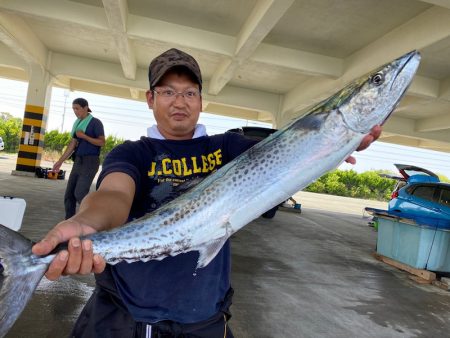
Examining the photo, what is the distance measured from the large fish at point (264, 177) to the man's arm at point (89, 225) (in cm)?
6

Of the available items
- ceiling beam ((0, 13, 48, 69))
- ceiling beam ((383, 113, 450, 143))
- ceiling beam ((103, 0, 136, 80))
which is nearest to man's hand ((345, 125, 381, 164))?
ceiling beam ((103, 0, 136, 80))

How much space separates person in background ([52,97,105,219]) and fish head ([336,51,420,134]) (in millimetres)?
4943

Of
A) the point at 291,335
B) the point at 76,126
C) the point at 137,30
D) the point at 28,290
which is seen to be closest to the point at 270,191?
the point at 28,290

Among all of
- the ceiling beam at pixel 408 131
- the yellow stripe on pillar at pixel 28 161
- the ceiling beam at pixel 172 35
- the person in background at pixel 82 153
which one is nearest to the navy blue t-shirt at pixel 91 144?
the person in background at pixel 82 153

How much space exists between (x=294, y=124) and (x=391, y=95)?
0.40 m

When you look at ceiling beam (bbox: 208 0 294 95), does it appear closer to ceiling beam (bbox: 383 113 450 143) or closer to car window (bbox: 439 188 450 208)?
car window (bbox: 439 188 450 208)

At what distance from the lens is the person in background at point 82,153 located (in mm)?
5840

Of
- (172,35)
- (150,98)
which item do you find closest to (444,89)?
(172,35)

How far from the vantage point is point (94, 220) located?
1.55 metres

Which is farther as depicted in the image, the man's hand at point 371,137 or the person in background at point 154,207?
the person in background at point 154,207

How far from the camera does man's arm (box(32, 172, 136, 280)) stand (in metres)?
1.37

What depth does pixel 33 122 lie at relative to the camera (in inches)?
603

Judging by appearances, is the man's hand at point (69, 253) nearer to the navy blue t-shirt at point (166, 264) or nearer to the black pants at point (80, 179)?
the navy blue t-shirt at point (166, 264)

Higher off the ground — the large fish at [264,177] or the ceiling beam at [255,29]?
the ceiling beam at [255,29]
